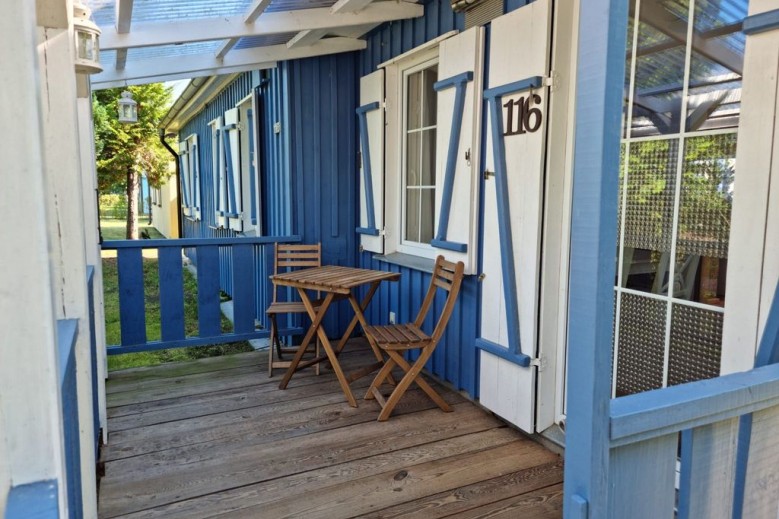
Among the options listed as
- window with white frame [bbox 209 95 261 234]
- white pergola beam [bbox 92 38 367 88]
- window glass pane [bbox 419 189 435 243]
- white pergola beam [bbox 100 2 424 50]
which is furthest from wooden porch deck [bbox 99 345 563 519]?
window with white frame [bbox 209 95 261 234]

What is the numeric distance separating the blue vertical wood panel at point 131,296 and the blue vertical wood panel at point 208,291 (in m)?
0.44

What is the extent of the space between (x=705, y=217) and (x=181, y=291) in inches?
141

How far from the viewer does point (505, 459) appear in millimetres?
2705

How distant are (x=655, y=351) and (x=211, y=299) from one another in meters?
3.29

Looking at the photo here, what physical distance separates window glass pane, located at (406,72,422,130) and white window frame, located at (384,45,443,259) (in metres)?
0.03

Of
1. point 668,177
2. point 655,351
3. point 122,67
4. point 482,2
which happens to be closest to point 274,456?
point 655,351

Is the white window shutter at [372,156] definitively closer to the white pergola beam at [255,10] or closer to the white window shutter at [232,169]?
the white pergola beam at [255,10]

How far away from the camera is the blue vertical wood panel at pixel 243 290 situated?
440cm

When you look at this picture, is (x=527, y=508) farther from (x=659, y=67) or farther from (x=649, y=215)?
(x=659, y=67)

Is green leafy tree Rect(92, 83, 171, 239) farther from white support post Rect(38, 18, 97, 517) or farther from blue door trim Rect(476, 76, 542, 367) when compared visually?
white support post Rect(38, 18, 97, 517)

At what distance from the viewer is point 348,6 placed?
3.57 m

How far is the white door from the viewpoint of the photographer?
2.69 metres

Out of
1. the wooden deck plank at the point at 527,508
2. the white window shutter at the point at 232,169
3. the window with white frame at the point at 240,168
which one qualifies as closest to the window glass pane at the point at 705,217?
the wooden deck plank at the point at 527,508

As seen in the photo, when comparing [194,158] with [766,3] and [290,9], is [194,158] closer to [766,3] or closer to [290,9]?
[290,9]
